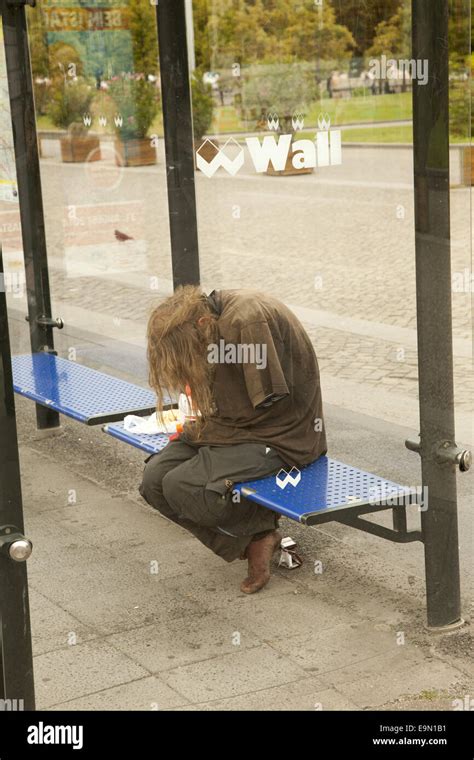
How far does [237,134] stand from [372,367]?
4.13 feet

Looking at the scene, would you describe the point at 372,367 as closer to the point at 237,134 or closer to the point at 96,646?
the point at 237,134

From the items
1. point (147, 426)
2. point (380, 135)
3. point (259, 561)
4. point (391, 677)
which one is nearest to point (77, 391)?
point (147, 426)

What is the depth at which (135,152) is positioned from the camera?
6727mm

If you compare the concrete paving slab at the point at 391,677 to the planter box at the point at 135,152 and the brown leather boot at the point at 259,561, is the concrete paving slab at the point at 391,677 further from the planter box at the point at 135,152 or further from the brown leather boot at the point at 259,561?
the planter box at the point at 135,152

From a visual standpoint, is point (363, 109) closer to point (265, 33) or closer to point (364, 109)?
point (364, 109)

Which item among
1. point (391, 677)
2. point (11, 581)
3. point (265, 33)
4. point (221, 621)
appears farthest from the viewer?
point (265, 33)

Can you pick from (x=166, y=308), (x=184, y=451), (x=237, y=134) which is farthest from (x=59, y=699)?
(x=237, y=134)

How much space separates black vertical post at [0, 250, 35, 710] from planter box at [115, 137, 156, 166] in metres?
3.38

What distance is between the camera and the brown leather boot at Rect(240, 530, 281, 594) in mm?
4434

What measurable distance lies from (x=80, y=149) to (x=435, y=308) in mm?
3725

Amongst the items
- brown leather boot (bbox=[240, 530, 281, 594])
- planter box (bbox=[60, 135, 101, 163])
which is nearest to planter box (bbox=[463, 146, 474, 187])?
brown leather boot (bbox=[240, 530, 281, 594])

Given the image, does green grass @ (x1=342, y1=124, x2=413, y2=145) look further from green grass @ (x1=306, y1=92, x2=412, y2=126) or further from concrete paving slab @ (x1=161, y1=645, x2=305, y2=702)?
concrete paving slab @ (x1=161, y1=645, x2=305, y2=702)

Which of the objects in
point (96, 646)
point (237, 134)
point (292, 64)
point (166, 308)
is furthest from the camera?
point (237, 134)

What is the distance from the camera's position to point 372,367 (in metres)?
5.44
